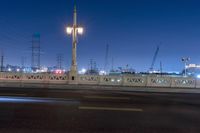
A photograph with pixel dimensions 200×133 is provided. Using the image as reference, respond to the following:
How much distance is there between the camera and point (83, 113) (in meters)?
12.3

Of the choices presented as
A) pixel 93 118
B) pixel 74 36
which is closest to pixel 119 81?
pixel 74 36

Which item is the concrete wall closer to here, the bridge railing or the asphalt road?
the bridge railing

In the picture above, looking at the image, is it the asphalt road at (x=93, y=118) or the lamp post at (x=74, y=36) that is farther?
the lamp post at (x=74, y=36)

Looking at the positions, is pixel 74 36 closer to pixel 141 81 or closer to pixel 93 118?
pixel 141 81

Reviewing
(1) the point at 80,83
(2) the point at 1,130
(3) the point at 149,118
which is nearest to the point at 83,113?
(3) the point at 149,118

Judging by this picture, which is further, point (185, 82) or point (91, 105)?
point (185, 82)

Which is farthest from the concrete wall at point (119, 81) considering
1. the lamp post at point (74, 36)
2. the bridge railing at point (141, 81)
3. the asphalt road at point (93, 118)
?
the asphalt road at point (93, 118)

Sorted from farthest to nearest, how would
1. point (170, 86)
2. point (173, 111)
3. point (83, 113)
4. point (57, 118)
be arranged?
point (170, 86) < point (173, 111) < point (83, 113) < point (57, 118)

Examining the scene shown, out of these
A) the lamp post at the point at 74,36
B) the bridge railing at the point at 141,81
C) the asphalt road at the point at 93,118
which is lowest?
the asphalt road at the point at 93,118

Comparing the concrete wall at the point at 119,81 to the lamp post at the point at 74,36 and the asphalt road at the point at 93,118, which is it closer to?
the lamp post at the point at 74,36

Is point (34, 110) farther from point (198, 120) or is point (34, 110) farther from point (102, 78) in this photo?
point (102, 78)

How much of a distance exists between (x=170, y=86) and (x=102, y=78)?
6542mm

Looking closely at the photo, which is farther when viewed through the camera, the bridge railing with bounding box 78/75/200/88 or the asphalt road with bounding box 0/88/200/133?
the bridge railing with bounding box 78/75/200/88

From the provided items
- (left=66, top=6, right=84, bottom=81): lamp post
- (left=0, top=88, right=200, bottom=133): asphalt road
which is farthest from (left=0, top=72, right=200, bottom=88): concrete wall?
(left=0, top=88, right=200, bottom=133): asphalt road
